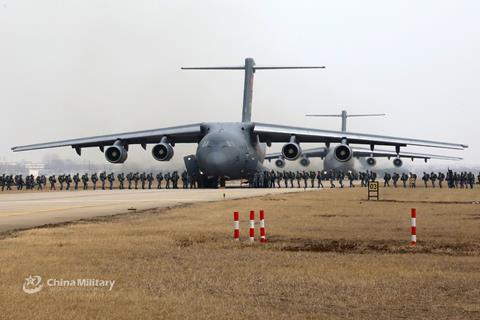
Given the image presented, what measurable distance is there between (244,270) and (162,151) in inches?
1549

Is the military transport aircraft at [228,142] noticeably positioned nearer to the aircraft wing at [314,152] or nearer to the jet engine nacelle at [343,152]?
the jet engine nacelle at [343,152]

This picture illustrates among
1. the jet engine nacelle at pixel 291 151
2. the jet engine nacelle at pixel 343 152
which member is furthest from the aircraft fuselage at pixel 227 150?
the jet engine nacelle at pixel 343 152

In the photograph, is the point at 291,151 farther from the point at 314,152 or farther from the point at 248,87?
the point at 314,152

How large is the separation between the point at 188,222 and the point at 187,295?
11.2 m

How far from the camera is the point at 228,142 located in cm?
5003

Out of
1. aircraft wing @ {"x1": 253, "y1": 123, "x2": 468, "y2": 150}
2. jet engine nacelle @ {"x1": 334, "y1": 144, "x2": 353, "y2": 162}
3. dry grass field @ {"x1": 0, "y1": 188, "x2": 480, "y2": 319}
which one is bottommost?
dry grass field @ {"x1": 0, "y1": 188, "x2": 480, "y2": 319}

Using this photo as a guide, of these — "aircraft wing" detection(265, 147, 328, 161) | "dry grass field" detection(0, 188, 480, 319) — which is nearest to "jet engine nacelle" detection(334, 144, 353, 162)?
"dry grass field" detection(0, 188, 480, 319)

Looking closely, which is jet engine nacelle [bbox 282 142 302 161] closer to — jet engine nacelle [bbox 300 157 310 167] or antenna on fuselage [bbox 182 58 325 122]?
antenna on fuselage [bbox 182 58 325 122]

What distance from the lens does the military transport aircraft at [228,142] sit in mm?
49344

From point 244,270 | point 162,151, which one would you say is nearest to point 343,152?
point 162,151

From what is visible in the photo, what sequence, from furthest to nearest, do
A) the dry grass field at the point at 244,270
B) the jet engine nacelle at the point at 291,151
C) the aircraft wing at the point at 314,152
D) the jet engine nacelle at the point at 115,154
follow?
the aircraft wing at the point at 314,152, the jet engine nacelle at the point at 115,154, the jet engine nacelle at the point at 291,151, the dry grass field at the point at 244,270

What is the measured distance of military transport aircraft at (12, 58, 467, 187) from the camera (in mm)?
49344

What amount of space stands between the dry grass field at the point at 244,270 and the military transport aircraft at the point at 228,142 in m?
29.0

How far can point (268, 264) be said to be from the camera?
12.7m
